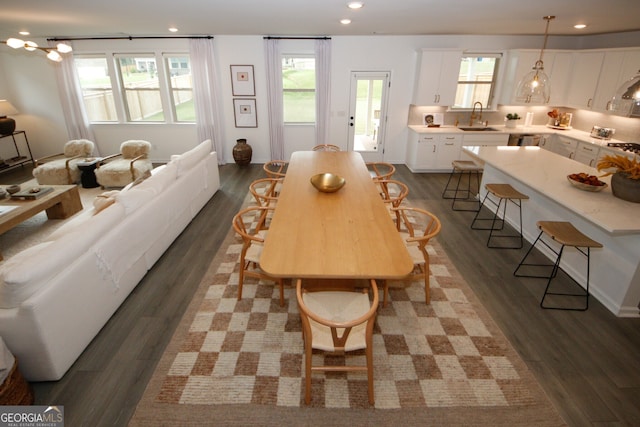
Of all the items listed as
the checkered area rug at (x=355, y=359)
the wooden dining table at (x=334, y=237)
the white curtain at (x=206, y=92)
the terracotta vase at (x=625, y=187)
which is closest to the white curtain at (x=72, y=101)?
the white curtain at (x=206, y=92)

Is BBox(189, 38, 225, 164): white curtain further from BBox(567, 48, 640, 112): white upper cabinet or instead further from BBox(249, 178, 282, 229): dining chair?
BBox(567, 48, 640, 112): white upper cabinet

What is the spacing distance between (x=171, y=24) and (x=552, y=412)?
623cm

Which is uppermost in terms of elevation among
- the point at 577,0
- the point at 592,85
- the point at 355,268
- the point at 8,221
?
the point at 577,0

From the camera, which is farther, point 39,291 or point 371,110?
point 371,110

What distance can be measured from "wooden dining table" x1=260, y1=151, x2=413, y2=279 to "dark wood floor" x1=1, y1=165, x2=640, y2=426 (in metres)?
1.22

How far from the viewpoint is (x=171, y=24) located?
16.4ft

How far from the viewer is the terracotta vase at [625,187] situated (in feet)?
9.60

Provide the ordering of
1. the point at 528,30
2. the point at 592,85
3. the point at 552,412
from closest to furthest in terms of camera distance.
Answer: the point at 552,412, the point at 528,30, the point at 592,85

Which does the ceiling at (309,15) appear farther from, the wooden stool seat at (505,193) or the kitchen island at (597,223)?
the wooden stool seat at (505,193)

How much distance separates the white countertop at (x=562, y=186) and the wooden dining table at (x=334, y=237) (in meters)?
1.62

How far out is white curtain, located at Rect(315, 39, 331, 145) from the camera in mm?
6508

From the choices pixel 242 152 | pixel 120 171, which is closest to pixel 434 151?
pixel 242 152

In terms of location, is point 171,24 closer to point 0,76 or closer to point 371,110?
point 371,110

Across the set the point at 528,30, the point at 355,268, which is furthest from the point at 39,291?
the point at 528,30
